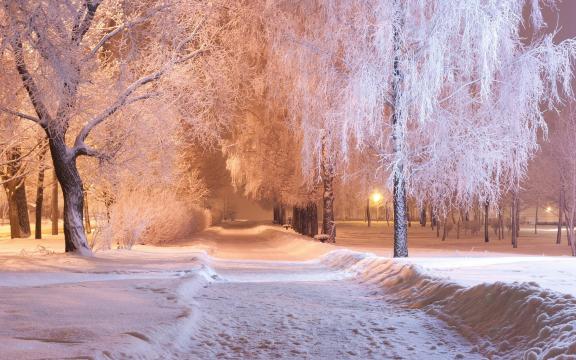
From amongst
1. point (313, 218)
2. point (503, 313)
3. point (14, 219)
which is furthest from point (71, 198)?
point (313, 218)

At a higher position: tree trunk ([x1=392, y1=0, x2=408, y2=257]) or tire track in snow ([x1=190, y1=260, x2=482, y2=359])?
tree trunk ([x1=392, y1=0, x2=408, y2=257])

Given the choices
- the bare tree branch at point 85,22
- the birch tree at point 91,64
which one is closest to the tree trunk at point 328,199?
the birch tree at point 91,64

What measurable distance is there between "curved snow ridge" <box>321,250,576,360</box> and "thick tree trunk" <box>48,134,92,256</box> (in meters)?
8.75

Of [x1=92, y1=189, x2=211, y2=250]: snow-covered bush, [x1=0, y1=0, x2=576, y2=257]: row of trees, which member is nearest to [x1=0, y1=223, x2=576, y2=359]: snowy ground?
[x1=0, y1=0, x2=576, y2=257]: row of trees

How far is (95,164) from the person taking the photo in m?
18.2

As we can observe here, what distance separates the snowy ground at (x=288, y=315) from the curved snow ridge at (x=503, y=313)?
0.02m

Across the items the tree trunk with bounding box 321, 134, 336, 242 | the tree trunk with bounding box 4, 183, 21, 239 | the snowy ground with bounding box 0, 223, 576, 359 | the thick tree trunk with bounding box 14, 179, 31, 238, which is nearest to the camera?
the snowy ground with bounding box 0, 223, 576, 359

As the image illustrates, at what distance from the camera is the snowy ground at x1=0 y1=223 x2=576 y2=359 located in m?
5.95

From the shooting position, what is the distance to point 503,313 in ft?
23.1

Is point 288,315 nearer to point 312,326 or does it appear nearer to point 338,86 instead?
point 312,326

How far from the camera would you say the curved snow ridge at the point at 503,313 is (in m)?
5.71

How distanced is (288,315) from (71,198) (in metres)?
9.19

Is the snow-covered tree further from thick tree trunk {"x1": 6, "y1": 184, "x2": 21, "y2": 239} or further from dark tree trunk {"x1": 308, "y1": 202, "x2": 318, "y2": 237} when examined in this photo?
thick tree trunk {"x1": 6, "y1": 184, "x2": 21, "y2": 239}

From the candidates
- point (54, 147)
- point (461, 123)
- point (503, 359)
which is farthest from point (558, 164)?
point (503, 359)
